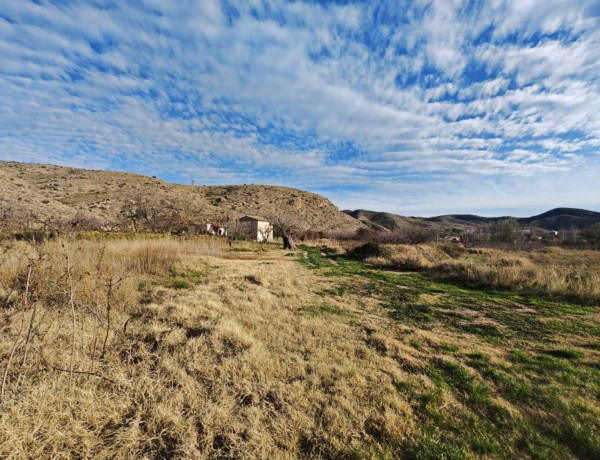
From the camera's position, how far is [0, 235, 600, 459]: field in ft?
8.02

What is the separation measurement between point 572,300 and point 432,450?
32.3 feet

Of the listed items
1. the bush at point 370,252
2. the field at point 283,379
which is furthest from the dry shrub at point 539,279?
the bush at point 370,252

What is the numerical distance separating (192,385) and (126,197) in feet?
159

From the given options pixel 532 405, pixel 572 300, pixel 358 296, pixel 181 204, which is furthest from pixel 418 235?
pixel 181 204

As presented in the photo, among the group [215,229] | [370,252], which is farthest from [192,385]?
[215,229]

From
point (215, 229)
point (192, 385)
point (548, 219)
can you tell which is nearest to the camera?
point (192, 385)

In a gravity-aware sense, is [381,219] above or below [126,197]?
below

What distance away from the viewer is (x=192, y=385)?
3.21 metres

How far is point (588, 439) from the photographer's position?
8.52 feet

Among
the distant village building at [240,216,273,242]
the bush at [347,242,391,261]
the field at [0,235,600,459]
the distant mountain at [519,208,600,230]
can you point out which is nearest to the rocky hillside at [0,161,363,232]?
the distant village building at [240,216,273,242]

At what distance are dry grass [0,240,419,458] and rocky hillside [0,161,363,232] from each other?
87.2 ft

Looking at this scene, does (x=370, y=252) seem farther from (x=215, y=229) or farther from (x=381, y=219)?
(x=381, y=219)

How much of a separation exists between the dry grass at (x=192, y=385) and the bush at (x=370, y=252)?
13.8 m

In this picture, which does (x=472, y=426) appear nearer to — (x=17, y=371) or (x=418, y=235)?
(x=17, y=371)
